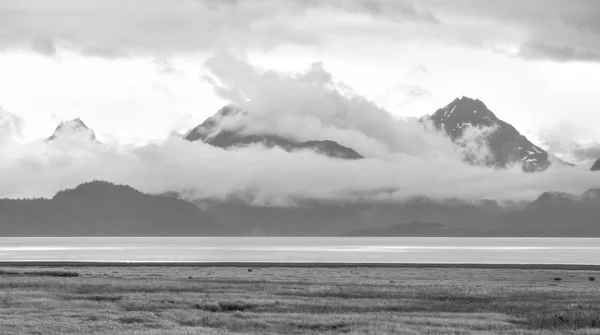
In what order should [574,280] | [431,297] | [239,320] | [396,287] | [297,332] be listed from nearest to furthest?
A: [297,332] → [239,320] → [431,297] → [396,287] → [574,280]

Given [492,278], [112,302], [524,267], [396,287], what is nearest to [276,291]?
[396,287]

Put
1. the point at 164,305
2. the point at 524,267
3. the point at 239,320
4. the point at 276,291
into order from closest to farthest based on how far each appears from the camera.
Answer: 1. the point at 239,320
2. the point at 164,305
3. the point at 276,291
4. the point at 524,267

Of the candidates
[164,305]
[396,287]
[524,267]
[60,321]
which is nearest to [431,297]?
[396,287]

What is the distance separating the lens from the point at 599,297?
6531 centimetres

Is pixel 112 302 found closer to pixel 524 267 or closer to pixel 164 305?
pixel 164 305

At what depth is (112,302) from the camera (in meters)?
57.8

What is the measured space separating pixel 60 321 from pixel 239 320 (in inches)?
384

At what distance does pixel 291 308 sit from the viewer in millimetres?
55625

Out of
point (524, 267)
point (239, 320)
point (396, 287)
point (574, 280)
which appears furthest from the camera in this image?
point (524, 267)

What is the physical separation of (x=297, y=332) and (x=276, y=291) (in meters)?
25.2

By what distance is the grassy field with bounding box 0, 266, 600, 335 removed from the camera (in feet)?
150

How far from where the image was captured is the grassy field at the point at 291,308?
45.7 metres

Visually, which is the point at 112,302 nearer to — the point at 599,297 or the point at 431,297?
the point at 431,297

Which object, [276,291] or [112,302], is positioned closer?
[112,302]
